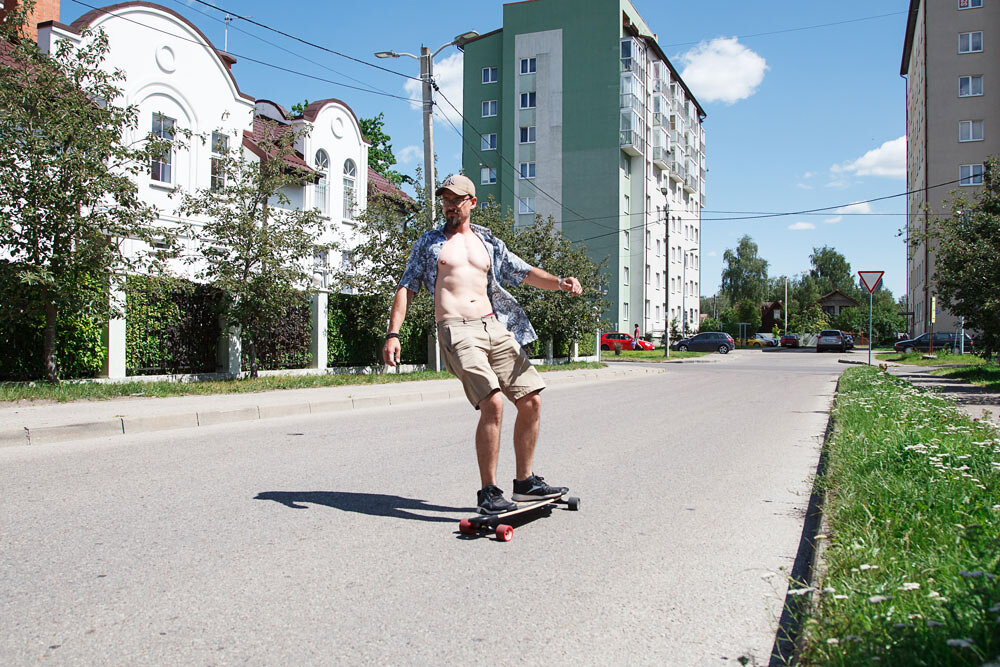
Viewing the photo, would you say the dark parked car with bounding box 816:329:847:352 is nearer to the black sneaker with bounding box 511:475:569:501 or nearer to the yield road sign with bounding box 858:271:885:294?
the yield road sign with bounding box 858:271:885:294

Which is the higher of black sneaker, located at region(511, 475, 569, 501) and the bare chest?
the bare chest

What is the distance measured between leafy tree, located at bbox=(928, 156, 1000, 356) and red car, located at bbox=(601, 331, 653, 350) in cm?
3013

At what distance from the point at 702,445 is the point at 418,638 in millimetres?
5977

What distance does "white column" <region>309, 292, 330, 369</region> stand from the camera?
1867 centimetres

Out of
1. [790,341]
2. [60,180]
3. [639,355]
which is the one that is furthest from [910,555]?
[790,341]

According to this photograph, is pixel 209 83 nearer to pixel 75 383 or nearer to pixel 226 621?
pixel 75 383

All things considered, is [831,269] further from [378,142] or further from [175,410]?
[175,410]

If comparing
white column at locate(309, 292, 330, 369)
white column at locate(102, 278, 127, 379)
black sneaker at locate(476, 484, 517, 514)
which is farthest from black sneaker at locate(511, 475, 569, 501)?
white column at locate(309, 292, 330, 369)

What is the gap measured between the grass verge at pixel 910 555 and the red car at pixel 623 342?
42.3 metres

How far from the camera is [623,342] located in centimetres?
5044

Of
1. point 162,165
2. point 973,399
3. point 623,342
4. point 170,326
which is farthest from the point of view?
point 623,342

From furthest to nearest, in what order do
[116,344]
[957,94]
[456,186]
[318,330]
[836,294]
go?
[836,294] → [957,94] → [318,330] → [116,344] → [456,186]

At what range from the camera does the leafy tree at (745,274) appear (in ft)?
323

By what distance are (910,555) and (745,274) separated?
100 meters
